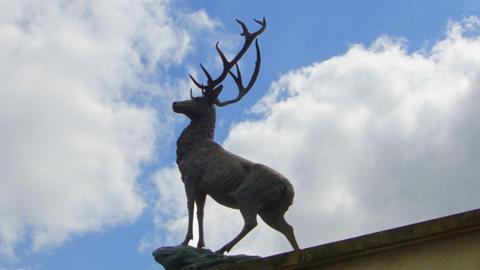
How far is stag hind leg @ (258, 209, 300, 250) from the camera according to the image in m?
10.1

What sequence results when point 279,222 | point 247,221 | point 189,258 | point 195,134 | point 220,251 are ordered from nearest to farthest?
1. point 189,258
2. point 220,251
3. point 247,221
4. point 279,222
5. point 195,134

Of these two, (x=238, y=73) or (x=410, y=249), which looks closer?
(x=410, y=249)

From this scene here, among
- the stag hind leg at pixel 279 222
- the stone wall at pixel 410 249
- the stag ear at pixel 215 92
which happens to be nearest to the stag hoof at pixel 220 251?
the stag hind leg at pixel 279 222

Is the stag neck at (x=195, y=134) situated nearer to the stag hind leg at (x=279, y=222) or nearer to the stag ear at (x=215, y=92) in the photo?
the stag ear at (x=215, y=92)

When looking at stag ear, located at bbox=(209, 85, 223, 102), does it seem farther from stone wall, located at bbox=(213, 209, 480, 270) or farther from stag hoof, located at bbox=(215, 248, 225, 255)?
stone wall, located at bbox=(213, 209, 480, 270)

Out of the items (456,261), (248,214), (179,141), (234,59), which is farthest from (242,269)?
(234,59)

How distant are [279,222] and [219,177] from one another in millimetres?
861

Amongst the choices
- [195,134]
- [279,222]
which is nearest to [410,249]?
[279,222]

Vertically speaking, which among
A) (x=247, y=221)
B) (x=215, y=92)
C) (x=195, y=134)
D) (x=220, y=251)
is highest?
(x=215, y=92)

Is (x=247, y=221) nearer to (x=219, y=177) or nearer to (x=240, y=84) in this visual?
(x=219, y=177)

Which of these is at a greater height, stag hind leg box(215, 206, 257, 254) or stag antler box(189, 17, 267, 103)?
stag antler box(189, 17, 267, 103)

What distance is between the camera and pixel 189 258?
9.32m

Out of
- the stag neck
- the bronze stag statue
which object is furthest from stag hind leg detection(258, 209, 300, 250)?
the stag neck

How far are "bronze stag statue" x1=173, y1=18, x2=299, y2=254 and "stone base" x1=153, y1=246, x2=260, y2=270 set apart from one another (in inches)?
13.9
